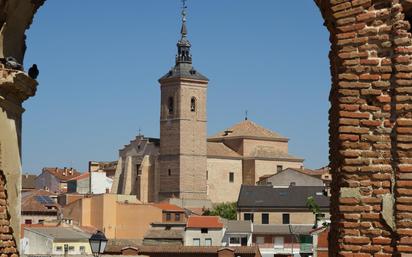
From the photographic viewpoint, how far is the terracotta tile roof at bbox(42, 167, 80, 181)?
430ft

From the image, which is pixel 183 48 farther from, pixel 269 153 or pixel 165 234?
pixel 165 234

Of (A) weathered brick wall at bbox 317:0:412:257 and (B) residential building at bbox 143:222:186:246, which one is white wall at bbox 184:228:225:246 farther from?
(A) weathered brick wall at bbox 317:0:412:257

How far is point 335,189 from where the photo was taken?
25.5ft

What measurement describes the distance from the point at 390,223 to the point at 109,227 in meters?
81.9

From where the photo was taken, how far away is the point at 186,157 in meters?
133

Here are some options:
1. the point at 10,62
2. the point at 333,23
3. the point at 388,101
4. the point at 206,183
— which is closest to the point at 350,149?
the point at 388,101

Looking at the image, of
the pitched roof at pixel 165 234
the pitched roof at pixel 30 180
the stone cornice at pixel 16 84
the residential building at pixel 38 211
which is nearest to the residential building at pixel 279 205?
the pitched roof at pixel 165 234

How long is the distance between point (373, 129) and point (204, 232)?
2457 inches

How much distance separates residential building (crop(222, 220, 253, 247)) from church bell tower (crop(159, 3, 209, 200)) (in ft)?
182

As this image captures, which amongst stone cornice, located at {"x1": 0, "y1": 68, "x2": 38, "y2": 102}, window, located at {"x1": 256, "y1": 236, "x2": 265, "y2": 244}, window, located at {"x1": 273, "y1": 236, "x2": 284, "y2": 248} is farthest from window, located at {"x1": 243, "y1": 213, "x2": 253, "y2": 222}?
stone cornice, located at {"x1": 0, "y1": 68, "x2": 38, "y2": 102}

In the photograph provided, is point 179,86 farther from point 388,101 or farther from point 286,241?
point 388,101

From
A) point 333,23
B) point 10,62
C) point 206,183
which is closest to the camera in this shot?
point 333,23

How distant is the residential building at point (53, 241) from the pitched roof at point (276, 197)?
26118mm

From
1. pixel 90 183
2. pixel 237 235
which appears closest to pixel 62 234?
pixel 237 235
